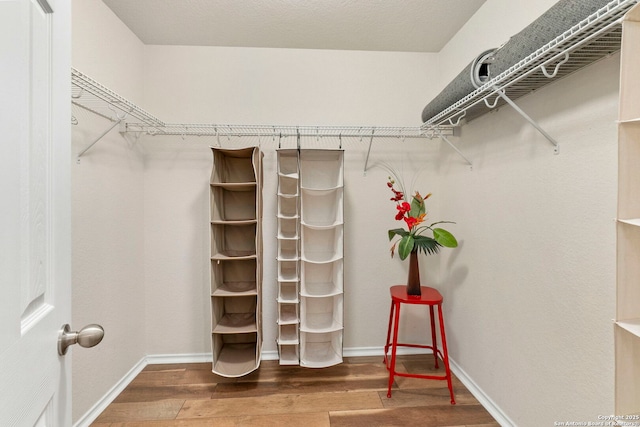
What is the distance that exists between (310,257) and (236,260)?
0.54 meters

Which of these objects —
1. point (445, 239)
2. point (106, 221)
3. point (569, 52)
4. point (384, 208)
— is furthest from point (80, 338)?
point (384, 208)

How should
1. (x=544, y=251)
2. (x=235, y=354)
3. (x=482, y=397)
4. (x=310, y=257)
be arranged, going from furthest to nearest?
(x=310, y=257), (x=235, y=354), (x=482, y=397), (x=544, y=251)

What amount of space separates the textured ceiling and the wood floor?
2.40 meters

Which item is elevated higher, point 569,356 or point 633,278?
point 633,278

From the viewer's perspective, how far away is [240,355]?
81.1 inches

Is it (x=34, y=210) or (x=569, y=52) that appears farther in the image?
(x=569, y=52)

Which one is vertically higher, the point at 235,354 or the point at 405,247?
the point at 405,247

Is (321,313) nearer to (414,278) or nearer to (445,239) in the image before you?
(414,278)

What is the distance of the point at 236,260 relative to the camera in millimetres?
2139

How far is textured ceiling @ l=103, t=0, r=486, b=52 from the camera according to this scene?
6.03 ft

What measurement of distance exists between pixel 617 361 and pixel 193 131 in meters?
2.53

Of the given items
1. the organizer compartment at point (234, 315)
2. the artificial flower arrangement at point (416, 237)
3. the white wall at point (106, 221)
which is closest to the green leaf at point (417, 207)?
the artificial flower arrangement at point (416, 237)

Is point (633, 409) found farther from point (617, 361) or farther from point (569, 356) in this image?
point (569, 356)

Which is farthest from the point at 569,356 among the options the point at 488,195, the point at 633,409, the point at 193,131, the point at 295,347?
the point at 193,131
